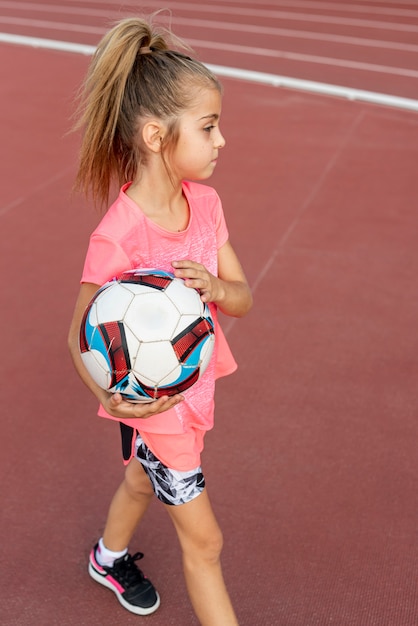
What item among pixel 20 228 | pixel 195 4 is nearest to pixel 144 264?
pixel 20 228

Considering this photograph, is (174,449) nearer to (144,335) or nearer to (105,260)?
(144,335)

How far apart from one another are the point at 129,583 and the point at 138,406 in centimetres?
91

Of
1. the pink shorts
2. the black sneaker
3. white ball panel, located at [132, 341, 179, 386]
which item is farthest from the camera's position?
the black sneaker

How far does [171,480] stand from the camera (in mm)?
2096

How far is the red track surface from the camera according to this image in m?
2.66

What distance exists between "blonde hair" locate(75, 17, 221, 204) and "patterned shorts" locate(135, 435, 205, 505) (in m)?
0.72

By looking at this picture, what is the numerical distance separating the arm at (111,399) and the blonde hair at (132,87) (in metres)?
0.35

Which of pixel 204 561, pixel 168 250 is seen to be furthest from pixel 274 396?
pixel 168 250

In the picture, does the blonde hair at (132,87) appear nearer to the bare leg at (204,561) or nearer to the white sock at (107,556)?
the bare leg at (204,561)

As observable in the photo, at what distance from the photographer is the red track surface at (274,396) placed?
8.73 feet

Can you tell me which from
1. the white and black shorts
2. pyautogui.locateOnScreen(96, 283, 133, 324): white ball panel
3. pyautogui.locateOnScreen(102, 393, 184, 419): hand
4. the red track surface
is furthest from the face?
the red track surface

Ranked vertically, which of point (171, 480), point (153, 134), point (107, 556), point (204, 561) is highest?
point (153, 134)

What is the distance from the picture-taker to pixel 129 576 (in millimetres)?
2586

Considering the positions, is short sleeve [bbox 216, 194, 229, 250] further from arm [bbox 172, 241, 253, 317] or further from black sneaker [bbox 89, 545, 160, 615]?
black sneaker [bbox 89, 545, 160, 615]
